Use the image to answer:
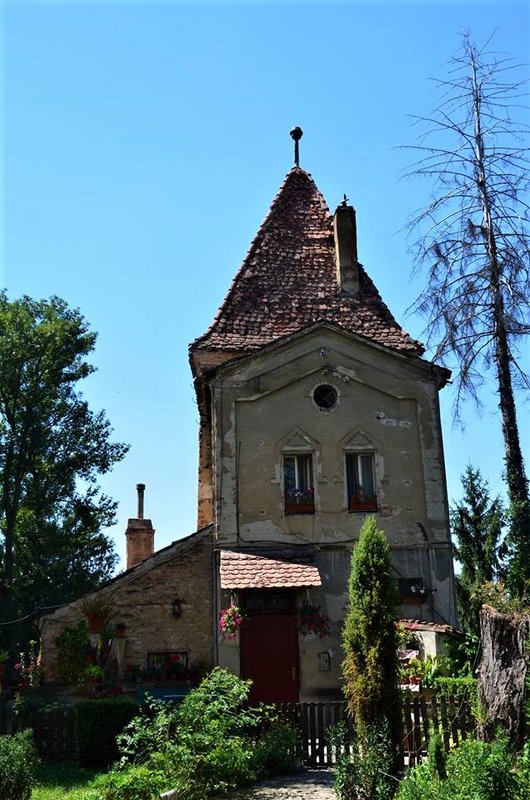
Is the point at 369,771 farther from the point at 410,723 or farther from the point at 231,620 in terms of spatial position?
the point at 231,620

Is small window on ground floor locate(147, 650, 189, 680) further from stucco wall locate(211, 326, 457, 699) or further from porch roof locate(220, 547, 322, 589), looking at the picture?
porch roof locate(220, 547, 322, 589)

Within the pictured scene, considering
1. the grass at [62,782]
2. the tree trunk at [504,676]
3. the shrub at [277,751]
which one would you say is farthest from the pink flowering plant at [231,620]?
the tree trunk at [504,676]

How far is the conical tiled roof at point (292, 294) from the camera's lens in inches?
835

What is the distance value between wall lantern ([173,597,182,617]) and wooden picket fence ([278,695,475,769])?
172 inches

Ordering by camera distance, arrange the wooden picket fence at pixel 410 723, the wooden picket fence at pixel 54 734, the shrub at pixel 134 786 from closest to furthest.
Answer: the shrub at pixel 134 786
the wooden picket fence at pixel 410 723
the wooden picket fence at pixel 54 734

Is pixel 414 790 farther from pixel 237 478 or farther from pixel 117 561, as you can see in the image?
pixel 117 561

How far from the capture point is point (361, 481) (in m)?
19.2

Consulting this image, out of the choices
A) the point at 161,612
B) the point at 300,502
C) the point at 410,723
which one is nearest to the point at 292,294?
the point at 300,502

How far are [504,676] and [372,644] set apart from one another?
2.05 m

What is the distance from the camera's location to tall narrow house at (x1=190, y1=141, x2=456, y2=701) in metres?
17.6

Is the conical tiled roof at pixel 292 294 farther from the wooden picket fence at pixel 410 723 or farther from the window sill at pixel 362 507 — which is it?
the wooden picket fence at pixel 410 723

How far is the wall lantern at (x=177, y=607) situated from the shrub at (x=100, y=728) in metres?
3.70

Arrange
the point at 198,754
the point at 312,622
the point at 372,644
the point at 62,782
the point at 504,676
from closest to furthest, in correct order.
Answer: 1. the point at 504,676
2. the point at 198,754
3. the point at 372,644
4. the point at 62,782
5. the point at 312,622

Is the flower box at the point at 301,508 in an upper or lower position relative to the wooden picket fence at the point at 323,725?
upper
